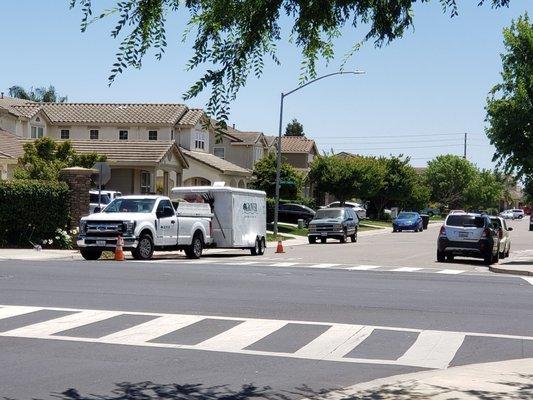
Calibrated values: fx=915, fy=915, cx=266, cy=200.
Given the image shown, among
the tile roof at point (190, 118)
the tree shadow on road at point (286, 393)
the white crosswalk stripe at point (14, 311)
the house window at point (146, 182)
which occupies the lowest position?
the tree shadow on road at point (286, 393)

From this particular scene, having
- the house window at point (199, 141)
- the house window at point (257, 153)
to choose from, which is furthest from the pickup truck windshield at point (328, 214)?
the house window at point (257, 153)

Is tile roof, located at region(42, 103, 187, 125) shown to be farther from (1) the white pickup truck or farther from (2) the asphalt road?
(2) the asphalt road

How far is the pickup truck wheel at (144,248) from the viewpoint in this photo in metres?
27.8

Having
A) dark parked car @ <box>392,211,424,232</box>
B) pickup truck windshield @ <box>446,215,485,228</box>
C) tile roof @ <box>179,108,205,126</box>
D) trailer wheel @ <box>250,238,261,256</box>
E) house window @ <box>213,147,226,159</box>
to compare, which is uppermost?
tile roof @ <box>179,108,205,126</box>

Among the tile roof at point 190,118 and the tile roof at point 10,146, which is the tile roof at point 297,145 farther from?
the tile roof at point 10,146

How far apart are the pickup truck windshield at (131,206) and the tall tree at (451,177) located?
324ft

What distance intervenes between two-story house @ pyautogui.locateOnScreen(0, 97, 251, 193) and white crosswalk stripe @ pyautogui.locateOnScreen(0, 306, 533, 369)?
126 feet

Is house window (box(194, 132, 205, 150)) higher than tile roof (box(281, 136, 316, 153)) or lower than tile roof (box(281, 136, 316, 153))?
lower

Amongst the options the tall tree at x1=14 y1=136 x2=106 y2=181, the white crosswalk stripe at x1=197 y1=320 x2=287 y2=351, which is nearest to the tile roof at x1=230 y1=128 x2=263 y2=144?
the tall tree at x1=14 y1=136 x2=106 y2=181

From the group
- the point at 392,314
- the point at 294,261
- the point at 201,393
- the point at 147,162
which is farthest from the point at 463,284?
the point at 147,162

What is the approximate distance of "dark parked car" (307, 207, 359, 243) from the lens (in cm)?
4656

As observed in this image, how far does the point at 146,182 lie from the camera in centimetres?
5506

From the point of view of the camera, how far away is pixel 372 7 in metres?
8.37

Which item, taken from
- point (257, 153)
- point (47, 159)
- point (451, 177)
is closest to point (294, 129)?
point (451, 177)
